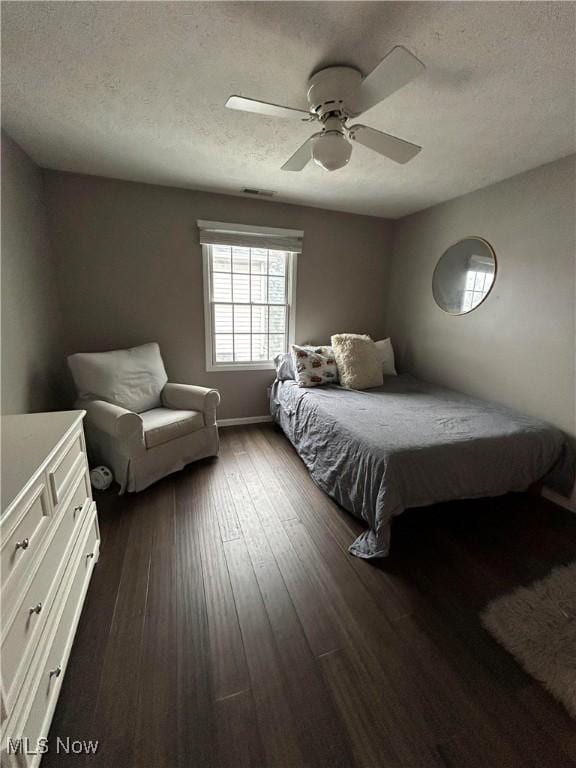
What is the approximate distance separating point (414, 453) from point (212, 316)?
2.39 m

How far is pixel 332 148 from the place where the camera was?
1.42 meters

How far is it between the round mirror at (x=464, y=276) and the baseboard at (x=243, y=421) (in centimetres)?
228

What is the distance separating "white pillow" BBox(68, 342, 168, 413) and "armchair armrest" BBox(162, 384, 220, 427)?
171mm

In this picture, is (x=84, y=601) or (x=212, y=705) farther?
(x=84, y=601)

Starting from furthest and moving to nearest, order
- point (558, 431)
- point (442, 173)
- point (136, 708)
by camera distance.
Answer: point (442, 173)
point (558, 431)
point (136, 708)

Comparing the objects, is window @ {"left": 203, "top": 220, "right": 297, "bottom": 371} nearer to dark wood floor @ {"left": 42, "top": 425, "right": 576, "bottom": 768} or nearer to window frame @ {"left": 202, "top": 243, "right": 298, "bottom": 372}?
window frame @ {"left": 202, "top": 243, "right": 298, "bottom": 372}

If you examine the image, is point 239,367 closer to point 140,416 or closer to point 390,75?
point 140,416

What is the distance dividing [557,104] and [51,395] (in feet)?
12.3

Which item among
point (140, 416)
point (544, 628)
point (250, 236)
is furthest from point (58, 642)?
Answer: point (250, 236)

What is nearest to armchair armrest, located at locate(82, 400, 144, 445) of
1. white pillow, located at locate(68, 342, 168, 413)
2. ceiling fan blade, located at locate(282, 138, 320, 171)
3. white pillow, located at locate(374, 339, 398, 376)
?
white pillow, located at locate(68, 342, 168, 413)

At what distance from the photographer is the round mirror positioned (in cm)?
261

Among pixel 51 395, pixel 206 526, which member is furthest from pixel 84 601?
pixel 51 395

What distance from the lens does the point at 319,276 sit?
349 cm

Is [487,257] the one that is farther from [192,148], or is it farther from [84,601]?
[84,601]
